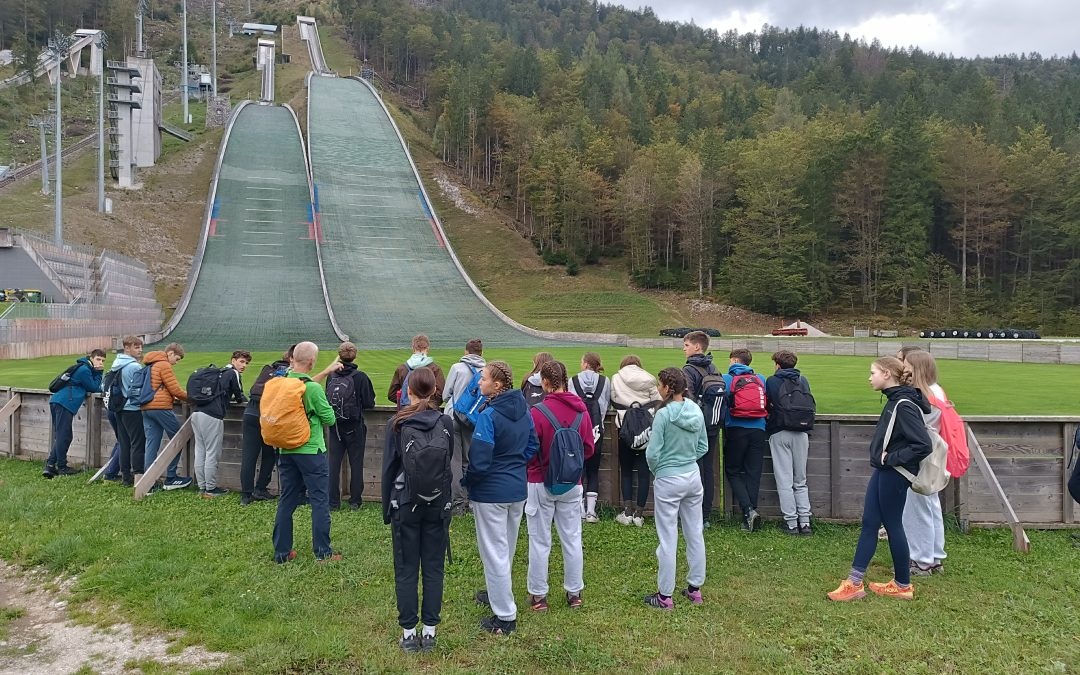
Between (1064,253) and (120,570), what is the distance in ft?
176

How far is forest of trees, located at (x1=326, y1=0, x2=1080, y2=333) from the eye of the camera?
42.8 meters

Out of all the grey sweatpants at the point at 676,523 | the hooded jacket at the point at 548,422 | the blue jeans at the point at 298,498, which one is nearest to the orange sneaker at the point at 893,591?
the grey sweatpants at the point at 676,523

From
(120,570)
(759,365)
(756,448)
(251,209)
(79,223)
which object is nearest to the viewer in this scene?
(120,570)

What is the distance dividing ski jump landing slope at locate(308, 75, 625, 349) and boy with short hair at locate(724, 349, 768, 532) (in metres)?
22.0

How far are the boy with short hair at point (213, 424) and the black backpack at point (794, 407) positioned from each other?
5.76m

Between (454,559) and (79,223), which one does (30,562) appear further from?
(79,223)

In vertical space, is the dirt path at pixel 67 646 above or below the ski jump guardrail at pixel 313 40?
below

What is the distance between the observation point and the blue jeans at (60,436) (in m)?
8.65

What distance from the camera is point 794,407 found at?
6.25 m

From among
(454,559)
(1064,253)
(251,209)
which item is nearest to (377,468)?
(454,559)

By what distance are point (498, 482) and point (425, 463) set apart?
1.79 ft

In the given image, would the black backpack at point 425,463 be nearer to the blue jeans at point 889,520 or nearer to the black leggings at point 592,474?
the black leggings at point 592,474

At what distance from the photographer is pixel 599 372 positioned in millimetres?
6715

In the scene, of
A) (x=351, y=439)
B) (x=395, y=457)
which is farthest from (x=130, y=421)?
(x=395, y=457)
